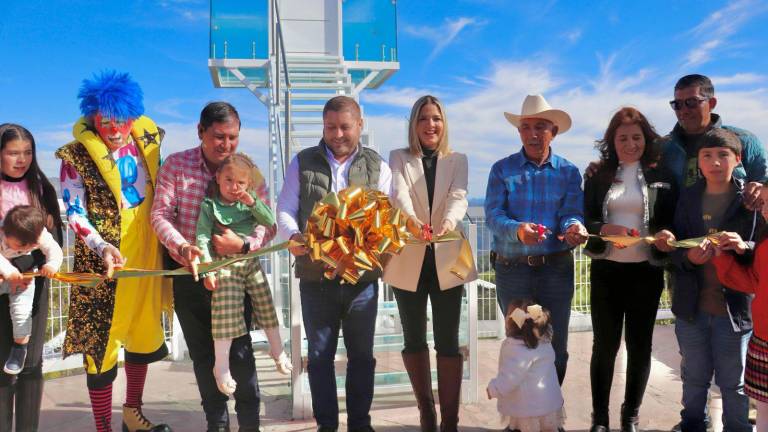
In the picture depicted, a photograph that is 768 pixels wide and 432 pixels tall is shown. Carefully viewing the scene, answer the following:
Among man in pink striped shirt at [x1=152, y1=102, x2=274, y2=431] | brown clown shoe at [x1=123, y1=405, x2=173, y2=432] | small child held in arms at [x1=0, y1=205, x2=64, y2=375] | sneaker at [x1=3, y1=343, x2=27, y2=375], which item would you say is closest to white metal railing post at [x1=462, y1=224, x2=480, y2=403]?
man in pink striped shirt at [x1=152, y1=102, x2=274, y2=431]

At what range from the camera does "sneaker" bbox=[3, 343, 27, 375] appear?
2.83 meters

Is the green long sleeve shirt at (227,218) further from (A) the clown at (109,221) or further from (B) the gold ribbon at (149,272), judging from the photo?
(A) the clown at (109,221)

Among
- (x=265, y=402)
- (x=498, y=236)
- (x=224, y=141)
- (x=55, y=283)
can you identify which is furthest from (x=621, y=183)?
(x=55, y=283)

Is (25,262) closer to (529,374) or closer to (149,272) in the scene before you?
(149,272)

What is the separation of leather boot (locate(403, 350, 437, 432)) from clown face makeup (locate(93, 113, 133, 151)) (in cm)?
183

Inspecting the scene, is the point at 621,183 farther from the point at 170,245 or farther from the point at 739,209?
the point at 170,245

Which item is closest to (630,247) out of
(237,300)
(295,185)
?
(295,185)

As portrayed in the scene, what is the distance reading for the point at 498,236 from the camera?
3.21 metres

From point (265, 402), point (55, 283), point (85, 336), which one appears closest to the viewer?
point (85, 336)

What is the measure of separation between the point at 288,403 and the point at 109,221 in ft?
6.14

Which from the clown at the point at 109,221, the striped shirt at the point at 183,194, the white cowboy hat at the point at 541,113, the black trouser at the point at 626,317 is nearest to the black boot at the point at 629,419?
the black trouser at the point at 626,317

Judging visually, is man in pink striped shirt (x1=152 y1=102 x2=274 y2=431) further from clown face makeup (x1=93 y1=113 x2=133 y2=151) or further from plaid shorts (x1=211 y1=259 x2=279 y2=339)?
clown face makeup (x1=93 y1=113 x2=133 y2=151)

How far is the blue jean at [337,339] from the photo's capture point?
9.87 ft

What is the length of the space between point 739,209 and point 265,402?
10.4 ft
